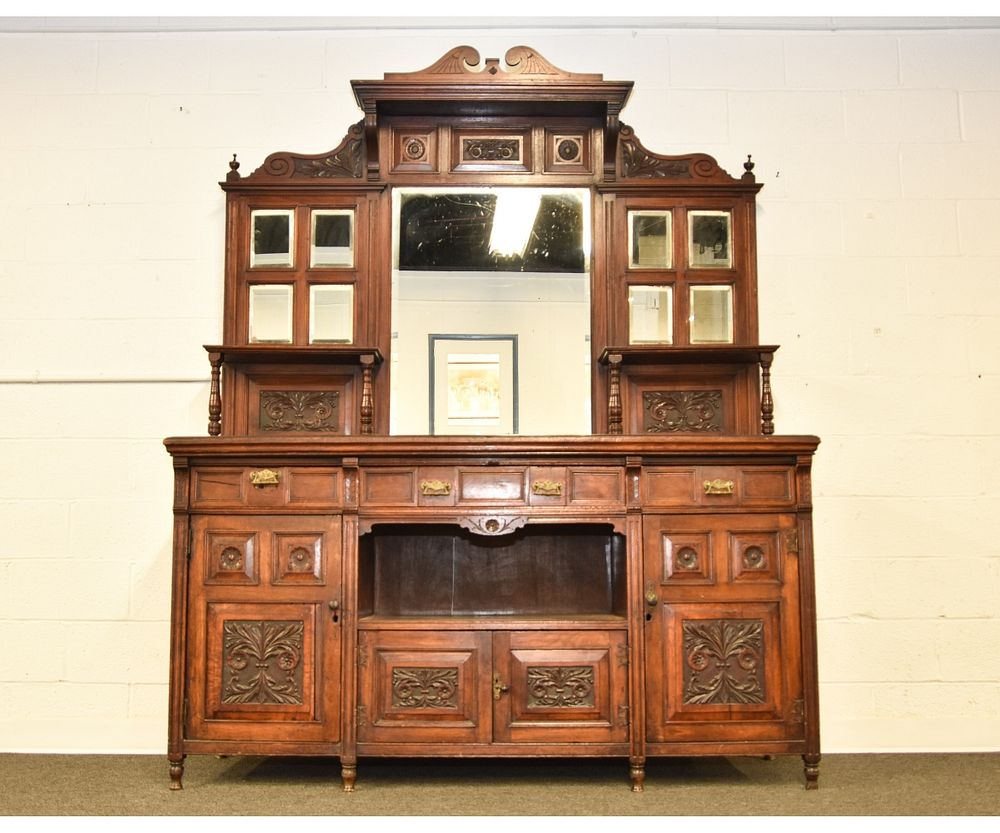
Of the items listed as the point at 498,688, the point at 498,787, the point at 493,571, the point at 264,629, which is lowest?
the point at 498,787

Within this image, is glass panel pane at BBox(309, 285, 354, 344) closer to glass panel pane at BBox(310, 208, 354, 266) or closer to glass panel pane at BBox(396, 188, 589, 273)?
glass panel pane at BBox(310, 208, 354, 266)

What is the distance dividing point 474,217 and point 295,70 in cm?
114

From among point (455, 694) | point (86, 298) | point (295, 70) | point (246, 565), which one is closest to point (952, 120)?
point (295, 70)

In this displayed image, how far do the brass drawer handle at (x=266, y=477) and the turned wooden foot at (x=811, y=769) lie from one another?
2097 mm

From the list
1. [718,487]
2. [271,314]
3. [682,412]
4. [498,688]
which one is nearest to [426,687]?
[498,688]

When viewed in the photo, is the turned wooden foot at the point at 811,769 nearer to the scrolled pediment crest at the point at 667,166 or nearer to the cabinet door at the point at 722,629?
the cabinet door at the point at 722,629

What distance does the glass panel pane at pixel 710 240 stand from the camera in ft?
12.6

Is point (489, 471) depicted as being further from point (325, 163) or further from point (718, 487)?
point (325, 163)

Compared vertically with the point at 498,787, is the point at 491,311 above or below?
above

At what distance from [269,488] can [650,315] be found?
176cm

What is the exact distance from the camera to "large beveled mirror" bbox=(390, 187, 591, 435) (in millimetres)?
3725

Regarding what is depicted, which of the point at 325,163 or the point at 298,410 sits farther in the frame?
the point at 325,163

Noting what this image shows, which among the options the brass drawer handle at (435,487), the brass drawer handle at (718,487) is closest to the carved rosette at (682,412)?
the brass drawer handle at (718,487)

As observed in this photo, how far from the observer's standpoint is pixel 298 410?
3740 mm
